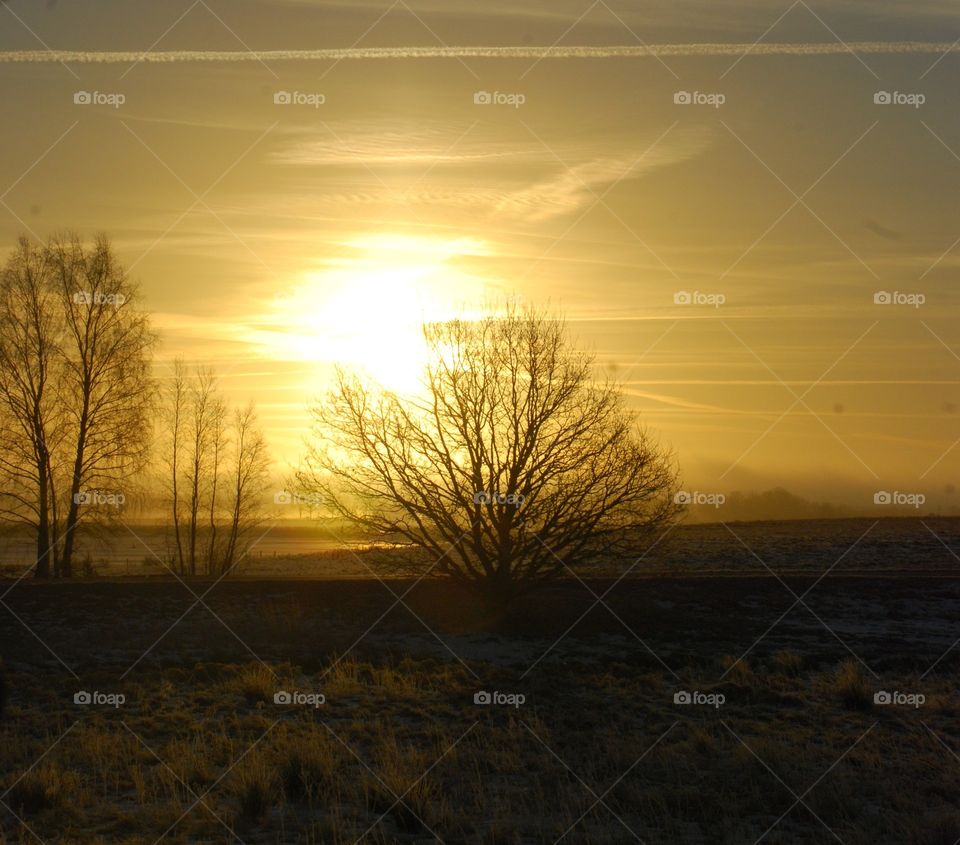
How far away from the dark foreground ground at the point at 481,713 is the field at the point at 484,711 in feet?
0.20

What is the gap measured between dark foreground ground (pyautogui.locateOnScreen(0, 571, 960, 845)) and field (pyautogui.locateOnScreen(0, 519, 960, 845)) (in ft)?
0.20

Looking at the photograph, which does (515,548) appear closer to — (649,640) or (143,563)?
(649,640)

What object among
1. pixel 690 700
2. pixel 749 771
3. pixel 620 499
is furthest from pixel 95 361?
pixel 749 771

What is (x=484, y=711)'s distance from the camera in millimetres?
18453

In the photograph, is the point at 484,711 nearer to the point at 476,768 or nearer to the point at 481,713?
the point at 481,713

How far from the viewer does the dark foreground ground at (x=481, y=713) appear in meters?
12.0

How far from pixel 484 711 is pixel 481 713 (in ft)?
0.54

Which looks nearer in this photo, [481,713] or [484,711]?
[481,713]

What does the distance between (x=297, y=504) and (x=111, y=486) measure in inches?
446

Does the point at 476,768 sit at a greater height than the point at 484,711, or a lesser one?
lesser

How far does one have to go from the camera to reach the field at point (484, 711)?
12023 mm

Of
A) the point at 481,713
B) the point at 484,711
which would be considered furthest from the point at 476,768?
the point at 484,711

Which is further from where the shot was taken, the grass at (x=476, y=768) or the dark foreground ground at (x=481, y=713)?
the dark foreground ground at (x=481, y=713)

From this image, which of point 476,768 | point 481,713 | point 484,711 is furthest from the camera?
point 484,711
